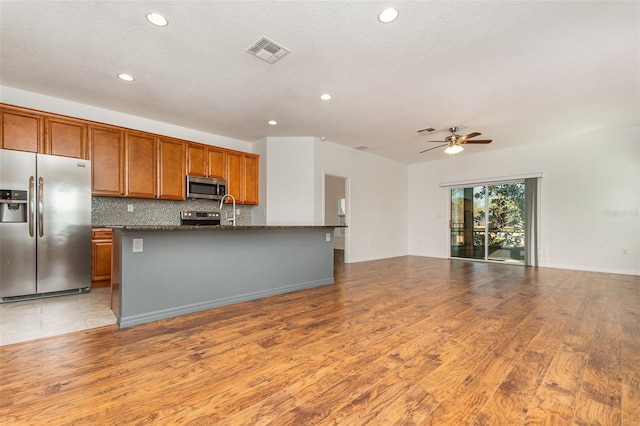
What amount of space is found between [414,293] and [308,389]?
2.60 meters

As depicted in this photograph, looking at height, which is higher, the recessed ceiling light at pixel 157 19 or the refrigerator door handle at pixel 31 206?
the recessed ceiling light at pixel 157 19

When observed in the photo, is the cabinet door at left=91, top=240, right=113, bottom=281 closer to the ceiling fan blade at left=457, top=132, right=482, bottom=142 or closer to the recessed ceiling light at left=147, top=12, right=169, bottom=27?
the recessed ceiling light at left=147, top=12, right=169, bottom=27

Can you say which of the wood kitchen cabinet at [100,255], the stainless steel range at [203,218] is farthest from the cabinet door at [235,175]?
the wood kitchen cabinet at [100,255]

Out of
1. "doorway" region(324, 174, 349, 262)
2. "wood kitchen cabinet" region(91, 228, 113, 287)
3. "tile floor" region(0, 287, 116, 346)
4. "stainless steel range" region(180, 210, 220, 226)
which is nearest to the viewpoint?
"tile floor" region(0, 287, 116, 346)

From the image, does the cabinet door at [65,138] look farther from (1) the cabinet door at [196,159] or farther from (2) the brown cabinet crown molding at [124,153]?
(1) the cabinet door at [196,159]

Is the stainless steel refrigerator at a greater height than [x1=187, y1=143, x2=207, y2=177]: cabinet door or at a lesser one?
lesser

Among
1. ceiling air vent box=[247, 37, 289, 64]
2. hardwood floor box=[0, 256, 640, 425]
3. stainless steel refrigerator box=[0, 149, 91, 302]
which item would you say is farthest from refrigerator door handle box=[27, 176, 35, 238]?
ceiling air vent box=[247, 37, 289, 64]

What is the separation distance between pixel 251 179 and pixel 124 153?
87.4 inches

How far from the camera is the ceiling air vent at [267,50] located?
273 centimetres

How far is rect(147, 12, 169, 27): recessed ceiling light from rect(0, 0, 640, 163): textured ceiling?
52mm

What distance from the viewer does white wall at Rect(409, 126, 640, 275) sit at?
518cm

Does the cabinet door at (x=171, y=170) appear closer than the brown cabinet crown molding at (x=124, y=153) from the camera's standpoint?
No

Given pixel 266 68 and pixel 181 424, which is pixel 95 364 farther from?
pixel 266 68

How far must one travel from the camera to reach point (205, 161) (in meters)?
5.24
